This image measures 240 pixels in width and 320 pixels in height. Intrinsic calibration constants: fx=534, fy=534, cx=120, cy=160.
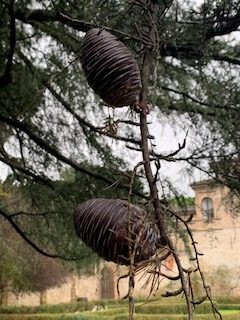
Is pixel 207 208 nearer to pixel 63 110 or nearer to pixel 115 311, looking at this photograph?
pixel 63 110

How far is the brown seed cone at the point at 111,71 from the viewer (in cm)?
61

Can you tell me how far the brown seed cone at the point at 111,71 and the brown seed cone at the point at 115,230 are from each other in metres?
0.12

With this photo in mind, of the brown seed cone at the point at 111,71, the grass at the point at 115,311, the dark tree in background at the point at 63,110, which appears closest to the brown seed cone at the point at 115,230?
the brown seed cone at the point at 111,71

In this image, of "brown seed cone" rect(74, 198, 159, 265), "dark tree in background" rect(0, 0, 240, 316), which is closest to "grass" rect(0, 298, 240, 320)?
"dark tree in background" rect(0, 0, 240, 316)

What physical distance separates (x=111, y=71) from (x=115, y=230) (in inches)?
7.5

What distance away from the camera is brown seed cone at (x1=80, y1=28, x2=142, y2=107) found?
615 mm

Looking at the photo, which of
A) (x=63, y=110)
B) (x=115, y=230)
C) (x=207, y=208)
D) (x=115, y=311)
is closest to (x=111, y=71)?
(x=115, y=230)

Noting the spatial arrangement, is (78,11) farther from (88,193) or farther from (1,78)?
(88,193)

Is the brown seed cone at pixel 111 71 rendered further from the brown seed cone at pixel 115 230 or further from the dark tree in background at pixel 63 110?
the dark tree in background at pixel 63 110

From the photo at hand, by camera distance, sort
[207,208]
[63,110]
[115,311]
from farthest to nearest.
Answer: [115,311]
[63,110]
[207,208]

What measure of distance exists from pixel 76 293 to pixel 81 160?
60.8 feet

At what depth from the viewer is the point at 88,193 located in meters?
2.93

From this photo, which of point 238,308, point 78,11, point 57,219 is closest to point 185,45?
point 78,11

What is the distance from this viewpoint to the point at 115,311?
1455 centimetres
